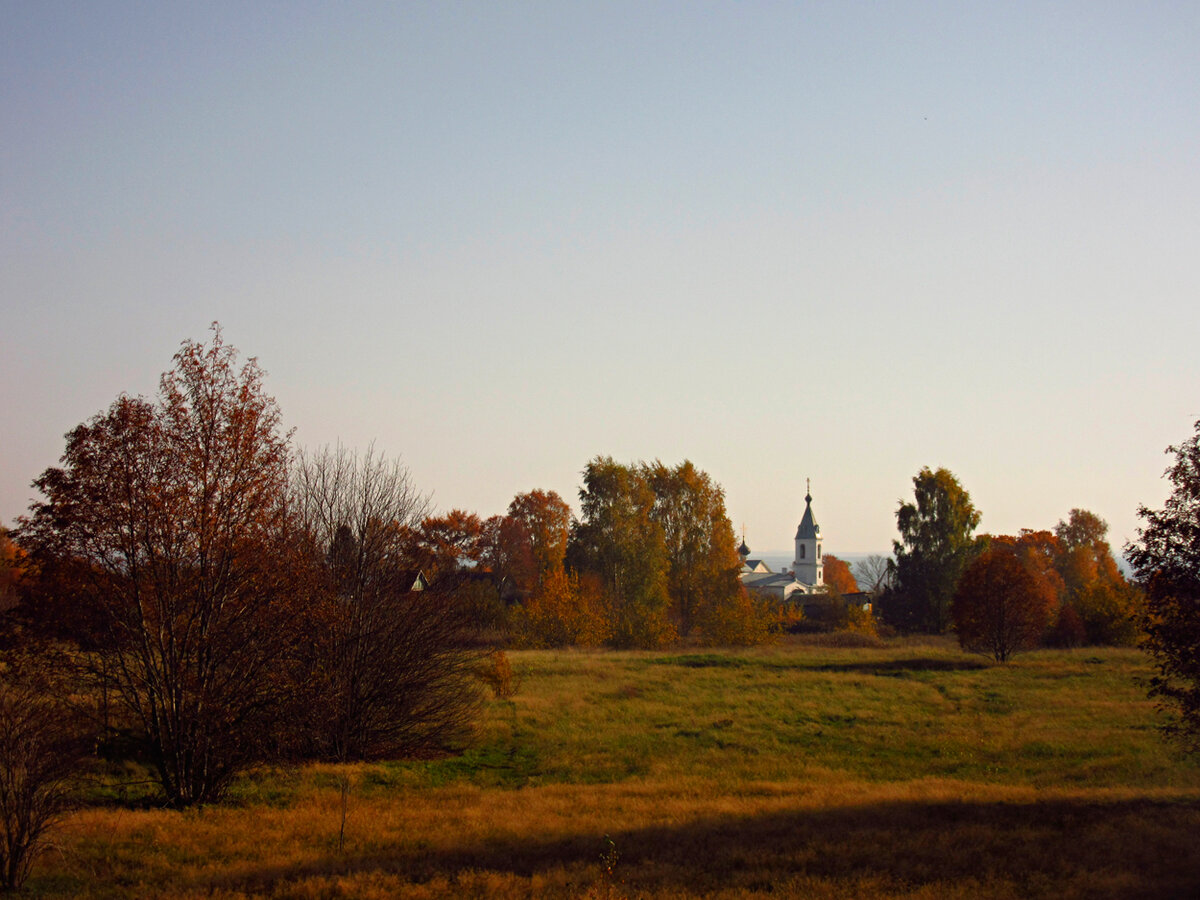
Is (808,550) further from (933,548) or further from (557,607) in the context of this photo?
(557,607)

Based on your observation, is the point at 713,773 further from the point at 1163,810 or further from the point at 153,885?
the point at 153,885

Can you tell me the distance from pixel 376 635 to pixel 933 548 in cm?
5443

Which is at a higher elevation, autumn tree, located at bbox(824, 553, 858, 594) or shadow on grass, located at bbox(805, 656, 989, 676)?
autumn tree, located at bbox(824, 553, 858, 594)

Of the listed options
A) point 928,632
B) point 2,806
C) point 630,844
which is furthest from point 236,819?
point 928,632

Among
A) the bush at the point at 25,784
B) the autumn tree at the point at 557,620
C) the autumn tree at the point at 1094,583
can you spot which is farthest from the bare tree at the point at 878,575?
the bush at the point at 25,784

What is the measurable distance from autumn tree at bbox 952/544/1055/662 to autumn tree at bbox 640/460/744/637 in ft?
70.3

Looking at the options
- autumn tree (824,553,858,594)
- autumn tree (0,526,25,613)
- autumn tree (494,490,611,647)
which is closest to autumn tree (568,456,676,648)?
autumn tree (494,490,611,647)

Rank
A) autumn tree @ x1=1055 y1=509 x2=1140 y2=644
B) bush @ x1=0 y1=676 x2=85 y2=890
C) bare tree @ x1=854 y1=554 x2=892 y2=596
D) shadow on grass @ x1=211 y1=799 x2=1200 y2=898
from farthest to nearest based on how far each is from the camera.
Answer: bare tree @ x1=854 y1=554 x2=892 y2=596
autumn tree @ x1=1055 y1=509 x2=1140 y2=644
shadow on grass @ x1=211 y1=799 x2=1200 y2=898
bush @ x1=0 y1=676 x2=85 y2=890

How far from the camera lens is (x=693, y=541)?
221 feet

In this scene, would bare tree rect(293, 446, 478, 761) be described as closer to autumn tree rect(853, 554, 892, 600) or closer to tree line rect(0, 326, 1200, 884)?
tree line rect(0, 326, 1200, 884)

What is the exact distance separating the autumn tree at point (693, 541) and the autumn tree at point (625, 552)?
150 centimetres

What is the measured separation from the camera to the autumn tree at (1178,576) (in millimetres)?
16109

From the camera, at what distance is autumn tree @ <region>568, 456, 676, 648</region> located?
5875 centimetres

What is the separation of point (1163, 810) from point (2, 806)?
760 inches
